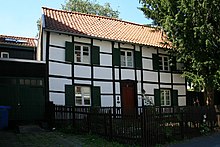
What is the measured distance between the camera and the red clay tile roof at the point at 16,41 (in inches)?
951

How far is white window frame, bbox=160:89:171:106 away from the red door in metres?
2.74

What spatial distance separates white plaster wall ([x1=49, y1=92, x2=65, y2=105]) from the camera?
51.8 ft

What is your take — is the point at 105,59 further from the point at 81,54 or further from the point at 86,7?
the point at 86,7

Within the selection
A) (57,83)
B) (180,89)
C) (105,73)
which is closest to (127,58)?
(105,73)

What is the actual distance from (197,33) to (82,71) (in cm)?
708

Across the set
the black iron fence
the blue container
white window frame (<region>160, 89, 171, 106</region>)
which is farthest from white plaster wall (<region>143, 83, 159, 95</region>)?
the blue container

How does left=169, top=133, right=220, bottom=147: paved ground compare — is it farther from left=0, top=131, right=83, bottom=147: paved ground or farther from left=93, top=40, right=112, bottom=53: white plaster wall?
left=93, top=40, right=112, bottom=53: white plaster wall

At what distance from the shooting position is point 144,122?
9773 mm

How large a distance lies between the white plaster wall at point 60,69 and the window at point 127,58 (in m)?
4.17

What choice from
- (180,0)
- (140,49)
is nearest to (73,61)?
(140,49)

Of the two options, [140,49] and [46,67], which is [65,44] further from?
[140,49]

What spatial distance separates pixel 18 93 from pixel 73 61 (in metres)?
3.84

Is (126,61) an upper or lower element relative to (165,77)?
upper

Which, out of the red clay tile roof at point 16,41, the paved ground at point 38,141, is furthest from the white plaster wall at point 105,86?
the red clay tile roof at point 16,41
